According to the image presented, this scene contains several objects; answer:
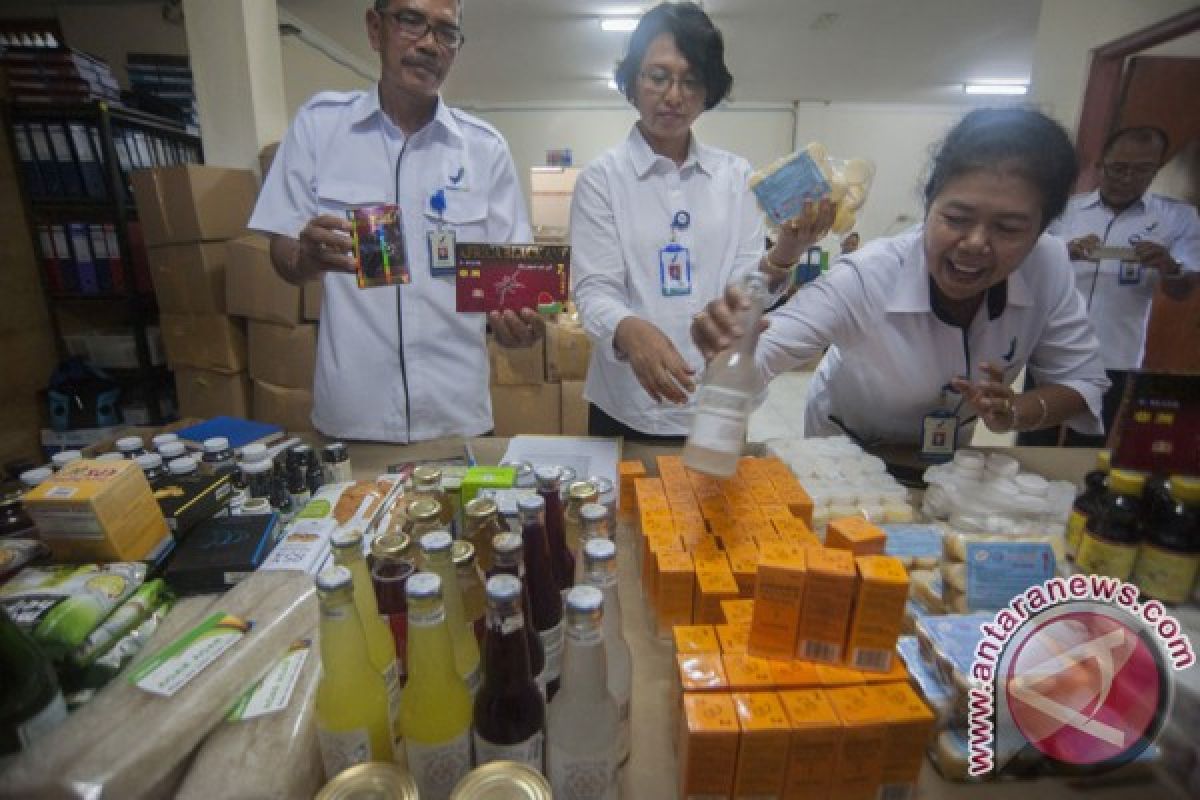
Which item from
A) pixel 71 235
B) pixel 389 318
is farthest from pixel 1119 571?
pixel 71 235

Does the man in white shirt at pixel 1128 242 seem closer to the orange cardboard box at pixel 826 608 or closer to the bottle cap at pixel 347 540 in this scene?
the orange cardboard box at pixel 826 608

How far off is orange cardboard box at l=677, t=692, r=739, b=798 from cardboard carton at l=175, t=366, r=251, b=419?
298cm

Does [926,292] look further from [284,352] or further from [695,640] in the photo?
[284,352]

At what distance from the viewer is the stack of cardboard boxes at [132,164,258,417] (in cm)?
266

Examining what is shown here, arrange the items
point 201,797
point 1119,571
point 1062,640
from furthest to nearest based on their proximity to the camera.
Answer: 1. point 1119,571
2. point 1062,640
3. point 201,797

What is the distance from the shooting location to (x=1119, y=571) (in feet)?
2.74

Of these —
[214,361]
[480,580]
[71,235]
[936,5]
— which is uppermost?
[936,5]

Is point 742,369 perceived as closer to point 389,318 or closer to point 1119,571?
point 1119,571

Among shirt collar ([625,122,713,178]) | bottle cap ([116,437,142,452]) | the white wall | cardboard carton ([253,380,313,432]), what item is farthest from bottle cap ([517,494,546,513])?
the white wall

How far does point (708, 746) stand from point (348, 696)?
1.18 feet

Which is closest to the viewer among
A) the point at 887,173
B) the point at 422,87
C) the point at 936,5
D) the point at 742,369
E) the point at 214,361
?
the point at 742,369

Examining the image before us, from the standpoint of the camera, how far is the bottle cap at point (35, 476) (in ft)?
3.49

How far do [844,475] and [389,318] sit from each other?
48.9 inches

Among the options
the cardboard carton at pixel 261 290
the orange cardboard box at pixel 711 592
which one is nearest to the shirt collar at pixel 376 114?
the cardboard carton at pixel 261 290
